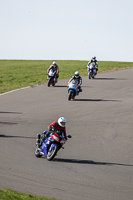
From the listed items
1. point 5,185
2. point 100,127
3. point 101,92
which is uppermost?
point 101,92

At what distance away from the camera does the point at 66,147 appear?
16641mm

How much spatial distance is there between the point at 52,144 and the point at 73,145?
2.92 m

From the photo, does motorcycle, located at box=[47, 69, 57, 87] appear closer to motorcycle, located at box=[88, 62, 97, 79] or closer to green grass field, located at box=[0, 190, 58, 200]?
motorcycle, located at box=[88, 62, 97, 79]

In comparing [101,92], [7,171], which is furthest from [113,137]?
[101,92]

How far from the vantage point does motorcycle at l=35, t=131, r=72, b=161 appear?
14023 mm

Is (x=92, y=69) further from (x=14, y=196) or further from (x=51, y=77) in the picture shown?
(x=14, y=196)

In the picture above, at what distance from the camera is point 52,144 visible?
1410 cm

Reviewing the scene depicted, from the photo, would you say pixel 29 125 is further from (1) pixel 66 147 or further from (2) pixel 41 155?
(2) pixel 41 155

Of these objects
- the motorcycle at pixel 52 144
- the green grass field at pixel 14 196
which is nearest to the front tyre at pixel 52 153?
the motorcycle at pixel 52 144

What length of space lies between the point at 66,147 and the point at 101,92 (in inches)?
608

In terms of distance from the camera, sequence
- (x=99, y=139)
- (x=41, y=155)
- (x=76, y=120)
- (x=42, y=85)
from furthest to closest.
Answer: (x=42, y=85)
(x=76, y=120)
(x=99, y=139)
(x=41, y=155)

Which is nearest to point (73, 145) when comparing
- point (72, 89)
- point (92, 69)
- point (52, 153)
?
point (52, 153)

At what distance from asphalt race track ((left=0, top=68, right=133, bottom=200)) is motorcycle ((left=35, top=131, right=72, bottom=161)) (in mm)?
257

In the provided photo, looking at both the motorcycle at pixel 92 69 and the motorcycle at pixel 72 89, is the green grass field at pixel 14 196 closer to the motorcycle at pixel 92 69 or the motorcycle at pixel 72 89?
the motorcycle at pixel 72 89
